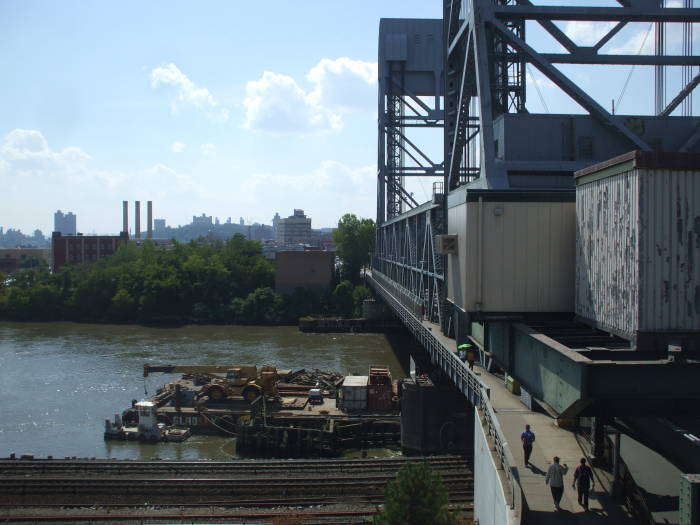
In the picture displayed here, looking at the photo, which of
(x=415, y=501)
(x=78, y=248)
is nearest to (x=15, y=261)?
(x=78, y=248)

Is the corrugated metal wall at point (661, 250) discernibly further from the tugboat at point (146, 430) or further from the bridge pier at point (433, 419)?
the tugboat at point (146, 430)

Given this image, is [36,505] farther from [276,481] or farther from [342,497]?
[342,497]

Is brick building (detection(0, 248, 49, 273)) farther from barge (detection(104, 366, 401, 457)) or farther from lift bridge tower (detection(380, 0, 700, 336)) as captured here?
lift bridge tower (detection(380, 0, 700, 336))

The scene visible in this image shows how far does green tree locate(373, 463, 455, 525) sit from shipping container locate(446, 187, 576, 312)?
312cm

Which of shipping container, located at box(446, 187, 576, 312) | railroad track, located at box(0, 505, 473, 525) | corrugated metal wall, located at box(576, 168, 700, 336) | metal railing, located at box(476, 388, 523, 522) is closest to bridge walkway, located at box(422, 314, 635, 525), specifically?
metal railing, located at box(476, 388, 523, 522)

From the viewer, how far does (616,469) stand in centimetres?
887

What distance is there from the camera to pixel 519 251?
37.2 ft

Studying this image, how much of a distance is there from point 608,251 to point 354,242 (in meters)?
68.4

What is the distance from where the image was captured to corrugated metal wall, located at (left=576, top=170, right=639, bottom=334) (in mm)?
8297

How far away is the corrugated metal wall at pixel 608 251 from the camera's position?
8297mm

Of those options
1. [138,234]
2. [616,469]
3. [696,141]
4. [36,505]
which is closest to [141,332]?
[36,505]

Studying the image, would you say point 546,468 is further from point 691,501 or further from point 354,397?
point 354,397

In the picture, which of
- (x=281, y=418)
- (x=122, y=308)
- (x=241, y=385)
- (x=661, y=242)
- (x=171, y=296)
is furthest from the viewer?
(x=171, y=296)

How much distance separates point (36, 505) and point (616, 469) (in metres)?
13.1
